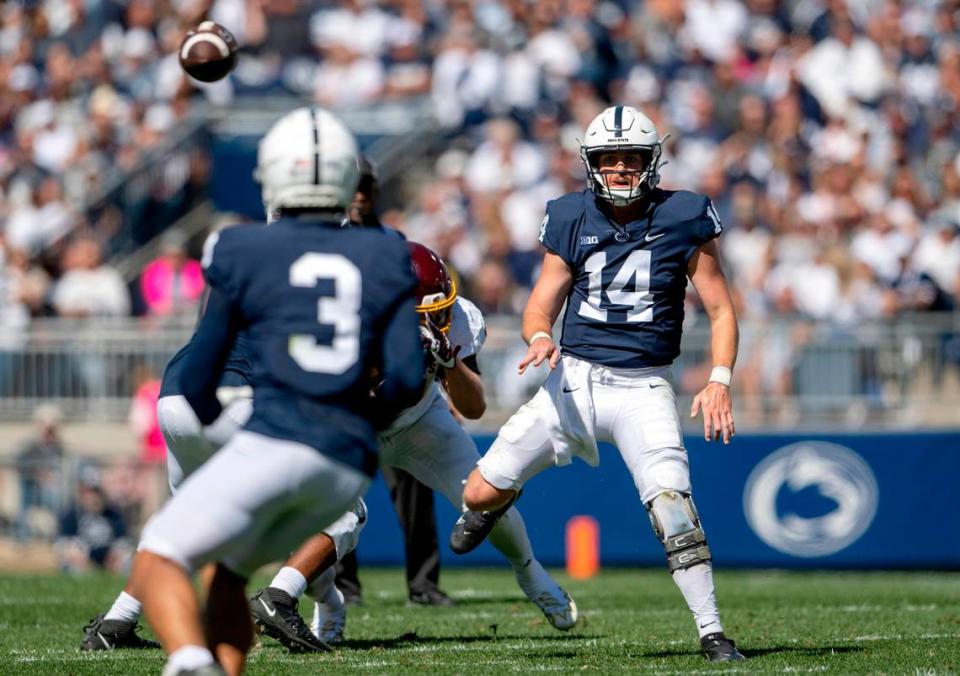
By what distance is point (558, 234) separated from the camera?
714 cm

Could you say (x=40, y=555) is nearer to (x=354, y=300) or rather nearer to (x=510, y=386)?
(x=510, y=386)

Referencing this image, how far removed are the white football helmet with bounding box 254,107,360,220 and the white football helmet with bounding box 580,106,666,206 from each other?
213cm

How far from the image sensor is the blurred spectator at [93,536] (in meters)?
14.1

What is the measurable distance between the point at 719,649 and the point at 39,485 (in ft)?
30.9

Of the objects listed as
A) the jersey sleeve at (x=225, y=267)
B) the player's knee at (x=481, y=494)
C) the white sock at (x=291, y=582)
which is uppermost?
the jersey sleeve at (x=225, y=267)

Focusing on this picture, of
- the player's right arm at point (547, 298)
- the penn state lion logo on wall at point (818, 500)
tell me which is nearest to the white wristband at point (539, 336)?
the player's right arm at point (547, 298)

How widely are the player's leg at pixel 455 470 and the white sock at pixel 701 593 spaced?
1129 mm

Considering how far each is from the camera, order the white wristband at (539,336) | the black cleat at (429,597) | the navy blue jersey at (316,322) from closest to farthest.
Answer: the navy blue jersey at (316,322) < the white wristband at (539,336) < the black cleat at (429,597)

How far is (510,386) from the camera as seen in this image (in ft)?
47.4

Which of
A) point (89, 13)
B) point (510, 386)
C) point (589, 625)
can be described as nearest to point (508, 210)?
point (510, 386)

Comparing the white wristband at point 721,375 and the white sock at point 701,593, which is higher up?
the white wristband at point 721,375

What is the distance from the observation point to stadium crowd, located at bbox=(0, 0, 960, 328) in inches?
615

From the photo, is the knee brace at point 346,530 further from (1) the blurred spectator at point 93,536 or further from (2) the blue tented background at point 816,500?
(1) the blurred spectator at point 93,536

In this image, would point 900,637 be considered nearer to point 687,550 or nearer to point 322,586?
point 687,550
